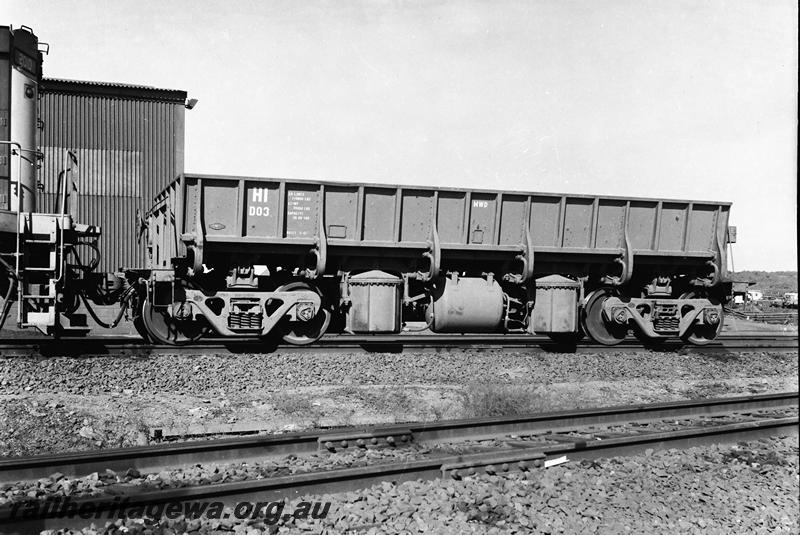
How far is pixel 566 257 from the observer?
39.7 feet

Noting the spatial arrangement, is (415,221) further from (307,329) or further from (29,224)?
(29,224)

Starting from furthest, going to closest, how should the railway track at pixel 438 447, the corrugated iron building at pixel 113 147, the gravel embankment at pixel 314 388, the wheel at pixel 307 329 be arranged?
the corrugated iron building at pixel 113 147 < the wheel at pixel 307 329 < the gravel embankment at pixel 314 388 < the railway track at pixel 438 447

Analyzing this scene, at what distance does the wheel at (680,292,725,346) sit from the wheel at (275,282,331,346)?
707cm

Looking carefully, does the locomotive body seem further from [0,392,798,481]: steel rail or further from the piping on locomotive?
[0,392,798,481]: steel rail

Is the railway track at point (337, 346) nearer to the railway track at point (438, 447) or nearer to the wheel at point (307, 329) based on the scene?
the wheel at point (307, 329)

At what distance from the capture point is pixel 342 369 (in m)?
10.4

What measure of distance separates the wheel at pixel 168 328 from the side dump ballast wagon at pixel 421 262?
0.08ft

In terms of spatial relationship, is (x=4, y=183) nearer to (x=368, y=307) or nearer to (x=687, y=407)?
(x=368, y=307)

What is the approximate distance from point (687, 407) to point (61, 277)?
874 centimetres

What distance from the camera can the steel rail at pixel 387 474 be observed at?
14.3ft

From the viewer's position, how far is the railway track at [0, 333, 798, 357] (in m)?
10.6

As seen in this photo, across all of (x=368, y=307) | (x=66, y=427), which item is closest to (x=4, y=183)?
(x=66, y=427)

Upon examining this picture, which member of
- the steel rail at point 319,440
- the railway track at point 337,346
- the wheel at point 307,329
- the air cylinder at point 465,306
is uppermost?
the air cylinder at point 465,306

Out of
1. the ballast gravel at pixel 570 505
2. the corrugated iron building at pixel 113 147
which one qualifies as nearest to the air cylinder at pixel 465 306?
the ballast gravel at pixel 570 505
